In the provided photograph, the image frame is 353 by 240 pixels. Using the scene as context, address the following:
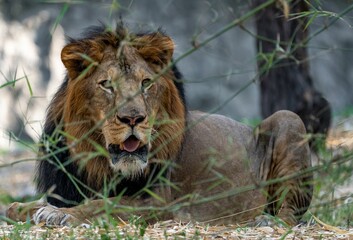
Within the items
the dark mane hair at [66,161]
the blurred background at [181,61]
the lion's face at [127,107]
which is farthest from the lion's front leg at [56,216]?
the blurred background at [181,61]

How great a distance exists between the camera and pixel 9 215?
4633mm

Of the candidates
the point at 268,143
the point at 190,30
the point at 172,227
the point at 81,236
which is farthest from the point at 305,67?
the point at 190,30

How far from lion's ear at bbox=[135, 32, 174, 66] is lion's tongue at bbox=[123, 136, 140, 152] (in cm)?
57

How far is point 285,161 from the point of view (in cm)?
539

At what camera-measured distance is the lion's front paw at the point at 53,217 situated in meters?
4.38

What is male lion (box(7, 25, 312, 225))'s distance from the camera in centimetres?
447

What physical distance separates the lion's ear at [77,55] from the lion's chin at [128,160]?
19.9 inches

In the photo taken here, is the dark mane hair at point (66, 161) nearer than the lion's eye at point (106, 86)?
No

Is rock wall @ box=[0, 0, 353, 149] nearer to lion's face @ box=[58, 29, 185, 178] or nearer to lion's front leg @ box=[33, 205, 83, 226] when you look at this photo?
lion's face @ box=[58, 29, 185, 178]

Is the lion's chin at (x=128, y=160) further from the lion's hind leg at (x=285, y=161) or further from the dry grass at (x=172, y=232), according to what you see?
the lion's hind leg at (x=285, y=161)

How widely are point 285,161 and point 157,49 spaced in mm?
1101

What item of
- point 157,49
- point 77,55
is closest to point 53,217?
point 77,55

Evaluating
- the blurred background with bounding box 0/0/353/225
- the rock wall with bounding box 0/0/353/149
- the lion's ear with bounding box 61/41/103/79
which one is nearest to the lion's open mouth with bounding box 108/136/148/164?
the lion's ear with bounding box 61/41/103/79

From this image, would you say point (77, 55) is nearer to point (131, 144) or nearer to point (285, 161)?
point (131, 144)
